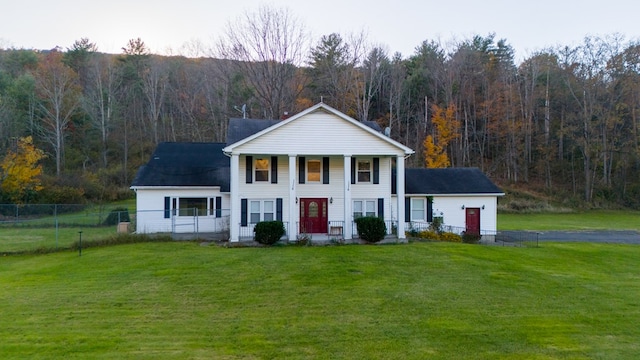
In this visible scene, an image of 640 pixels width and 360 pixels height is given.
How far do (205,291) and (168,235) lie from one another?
10334mm

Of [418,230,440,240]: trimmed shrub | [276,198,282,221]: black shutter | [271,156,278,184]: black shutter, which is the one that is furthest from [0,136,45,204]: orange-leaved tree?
[418,230,440,240]: trimmed shrub

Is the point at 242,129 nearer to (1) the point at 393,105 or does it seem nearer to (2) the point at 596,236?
(2) the point at 596,236

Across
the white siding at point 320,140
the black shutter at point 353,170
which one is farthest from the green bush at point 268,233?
the black shutter at point 353,170

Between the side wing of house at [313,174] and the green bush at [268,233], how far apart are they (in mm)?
1086

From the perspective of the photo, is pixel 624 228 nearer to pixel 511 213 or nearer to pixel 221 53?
pixel 511 213

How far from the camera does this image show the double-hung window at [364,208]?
22609 millimetres

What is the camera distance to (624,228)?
31.2m

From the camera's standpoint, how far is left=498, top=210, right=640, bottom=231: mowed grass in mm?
31164

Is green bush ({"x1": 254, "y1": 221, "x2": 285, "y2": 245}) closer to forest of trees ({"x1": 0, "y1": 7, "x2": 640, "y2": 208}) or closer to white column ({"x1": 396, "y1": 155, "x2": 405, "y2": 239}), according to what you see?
white column ({"x1": 396, "y1": 155, "x2": 405, "y2": 239})

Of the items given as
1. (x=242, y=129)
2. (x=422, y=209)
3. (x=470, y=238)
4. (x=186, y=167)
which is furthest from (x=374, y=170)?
(x=186, y=167)

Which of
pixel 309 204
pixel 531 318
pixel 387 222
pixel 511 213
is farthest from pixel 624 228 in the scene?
pixel 531 318

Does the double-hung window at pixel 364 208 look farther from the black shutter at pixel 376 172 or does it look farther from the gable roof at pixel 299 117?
the gable roof at pixel 299 117

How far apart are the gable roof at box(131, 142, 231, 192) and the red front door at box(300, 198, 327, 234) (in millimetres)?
4989

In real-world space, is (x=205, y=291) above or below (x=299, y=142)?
below
